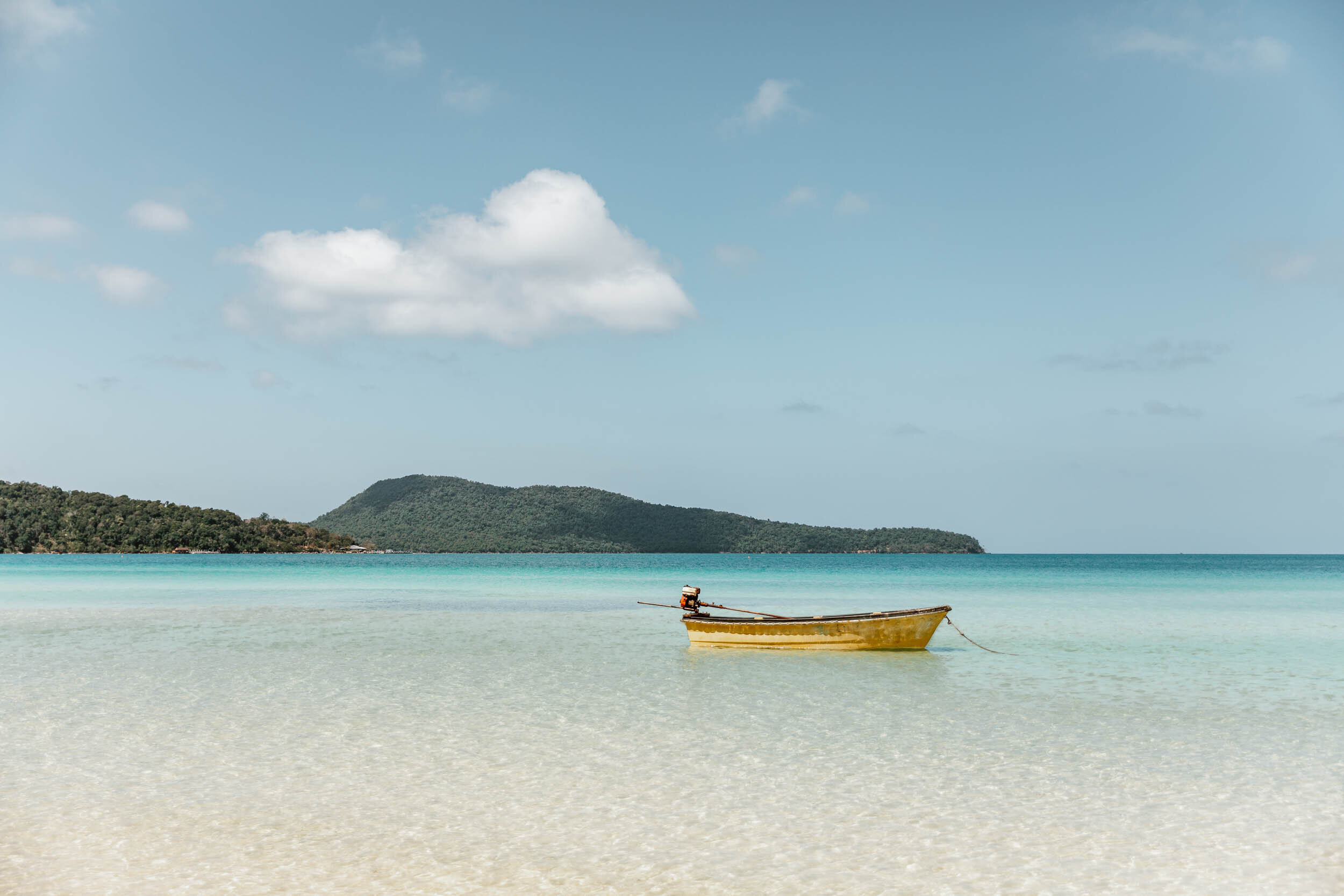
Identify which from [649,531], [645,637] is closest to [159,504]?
[649,531]

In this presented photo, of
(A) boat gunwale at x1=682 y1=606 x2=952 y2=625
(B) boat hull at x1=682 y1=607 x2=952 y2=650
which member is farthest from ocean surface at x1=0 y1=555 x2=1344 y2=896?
(A) boat gunwale at x1=682 y1=606 x2=952 y2=625

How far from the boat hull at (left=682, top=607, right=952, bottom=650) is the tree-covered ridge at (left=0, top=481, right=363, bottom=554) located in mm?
135420

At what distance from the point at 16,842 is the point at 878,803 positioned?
7210 mm

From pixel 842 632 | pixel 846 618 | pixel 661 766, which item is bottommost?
pixel 661 766

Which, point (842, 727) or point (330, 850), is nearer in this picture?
point (330, 850)

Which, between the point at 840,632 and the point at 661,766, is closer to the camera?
the point at 661,766

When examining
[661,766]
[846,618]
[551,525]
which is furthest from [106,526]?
[661,766]

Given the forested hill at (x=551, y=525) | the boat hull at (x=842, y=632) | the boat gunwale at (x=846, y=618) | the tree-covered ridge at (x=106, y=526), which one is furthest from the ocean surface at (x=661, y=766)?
the forested hill at (x=551, y=525)

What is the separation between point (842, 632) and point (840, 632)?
4 cm

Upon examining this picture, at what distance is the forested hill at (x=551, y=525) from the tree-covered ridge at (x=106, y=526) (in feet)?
108

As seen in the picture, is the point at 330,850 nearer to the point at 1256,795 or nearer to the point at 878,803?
the point at 878,803

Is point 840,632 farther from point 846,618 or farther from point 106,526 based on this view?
point 106,526

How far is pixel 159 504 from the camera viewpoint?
14350cm

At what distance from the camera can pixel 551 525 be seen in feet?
579
